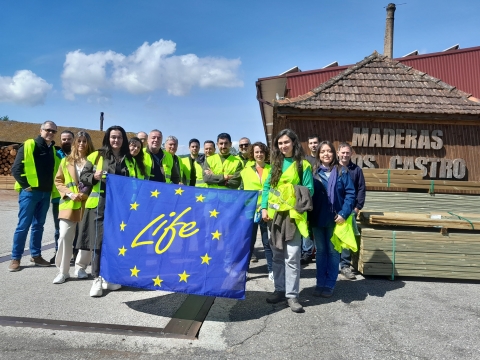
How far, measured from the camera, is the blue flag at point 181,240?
156 inches

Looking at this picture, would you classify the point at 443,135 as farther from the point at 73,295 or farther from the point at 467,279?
the point at 73,295

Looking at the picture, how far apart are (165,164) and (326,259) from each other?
8.83 ft

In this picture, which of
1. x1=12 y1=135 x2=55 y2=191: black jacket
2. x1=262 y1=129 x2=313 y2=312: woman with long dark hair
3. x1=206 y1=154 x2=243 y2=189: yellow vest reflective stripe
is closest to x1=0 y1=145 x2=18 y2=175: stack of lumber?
x1=12 y1=135 x2=55 y2=191: black jacket

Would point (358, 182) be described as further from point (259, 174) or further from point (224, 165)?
point (224, 165)

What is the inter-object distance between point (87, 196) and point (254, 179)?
2225 millimetres

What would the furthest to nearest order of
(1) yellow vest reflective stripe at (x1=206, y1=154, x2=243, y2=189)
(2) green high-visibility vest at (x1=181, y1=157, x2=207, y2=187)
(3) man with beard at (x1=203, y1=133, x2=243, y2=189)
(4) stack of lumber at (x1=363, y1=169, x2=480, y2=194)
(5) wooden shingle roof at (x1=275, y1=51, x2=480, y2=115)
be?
(5) wooden shingle roof at (x1=275, y1=51, x2=480, y2=115), (4) stack of lumber at (x1=363, y1=169, x2=480, y2=194), (2) green high-visibility vest at (x1=181, y1=157, x2=207, y2=187), (1) yellow vest reflective stripe at (x1=206, y1=154, x2=243, y2=189), (3) man with beard at (x1=203, y1=133, x2=243, y2=189)

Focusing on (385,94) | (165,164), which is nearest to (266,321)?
(165,164)

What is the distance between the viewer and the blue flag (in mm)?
3955

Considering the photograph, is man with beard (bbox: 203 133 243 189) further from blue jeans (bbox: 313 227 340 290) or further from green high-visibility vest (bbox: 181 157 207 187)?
blue jeans (bbox: 313 227 340 290)

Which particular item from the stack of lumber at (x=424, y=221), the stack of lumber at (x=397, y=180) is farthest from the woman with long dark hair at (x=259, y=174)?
the stack of lumber at (x=397, y=180)

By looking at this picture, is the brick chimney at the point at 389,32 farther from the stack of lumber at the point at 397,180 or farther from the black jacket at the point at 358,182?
the black jacket at the point at 358,182

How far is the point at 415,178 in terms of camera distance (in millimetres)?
8406

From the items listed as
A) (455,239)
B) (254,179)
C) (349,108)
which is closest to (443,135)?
(349,108)

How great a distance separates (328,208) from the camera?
475 cm
